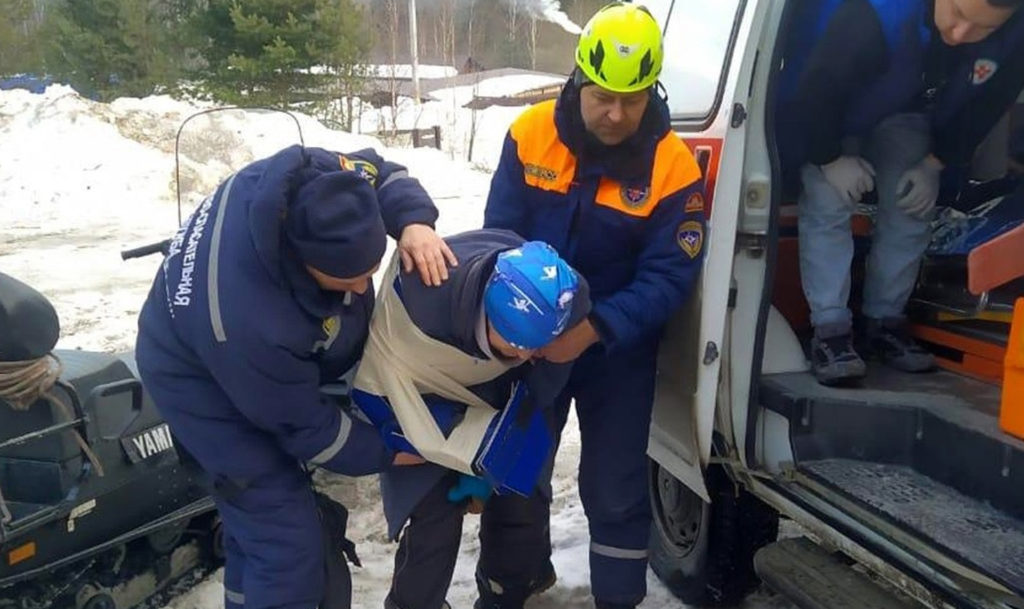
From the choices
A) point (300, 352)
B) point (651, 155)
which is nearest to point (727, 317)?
point (651, 155)

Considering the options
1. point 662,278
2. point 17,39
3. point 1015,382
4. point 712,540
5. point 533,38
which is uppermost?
point 533,38

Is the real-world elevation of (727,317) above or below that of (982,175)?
below

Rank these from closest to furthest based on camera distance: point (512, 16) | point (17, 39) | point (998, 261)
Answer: point (998, 261), point (17, 39), point (512, 16)

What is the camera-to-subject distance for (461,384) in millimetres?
2705

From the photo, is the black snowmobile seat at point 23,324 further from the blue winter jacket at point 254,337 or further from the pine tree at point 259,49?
the pine tree at point 259,49

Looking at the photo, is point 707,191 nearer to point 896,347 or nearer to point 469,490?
point 896,347

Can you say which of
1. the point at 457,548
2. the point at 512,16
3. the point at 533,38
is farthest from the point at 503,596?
the point at 512,16

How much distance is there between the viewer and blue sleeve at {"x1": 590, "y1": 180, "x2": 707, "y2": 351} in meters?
2.81

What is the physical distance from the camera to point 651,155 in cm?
285

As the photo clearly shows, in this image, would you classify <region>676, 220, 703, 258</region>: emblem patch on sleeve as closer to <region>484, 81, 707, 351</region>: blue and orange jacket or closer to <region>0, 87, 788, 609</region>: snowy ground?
<region>484, 81, 707, 351</region>: blue and orange jacket

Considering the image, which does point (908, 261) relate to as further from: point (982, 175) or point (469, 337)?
point (469, 337)

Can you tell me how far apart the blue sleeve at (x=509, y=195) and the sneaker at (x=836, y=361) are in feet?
3.28

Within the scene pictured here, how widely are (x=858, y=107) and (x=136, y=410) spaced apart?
8.58ft

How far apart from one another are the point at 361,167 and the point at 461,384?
0.68 metres
